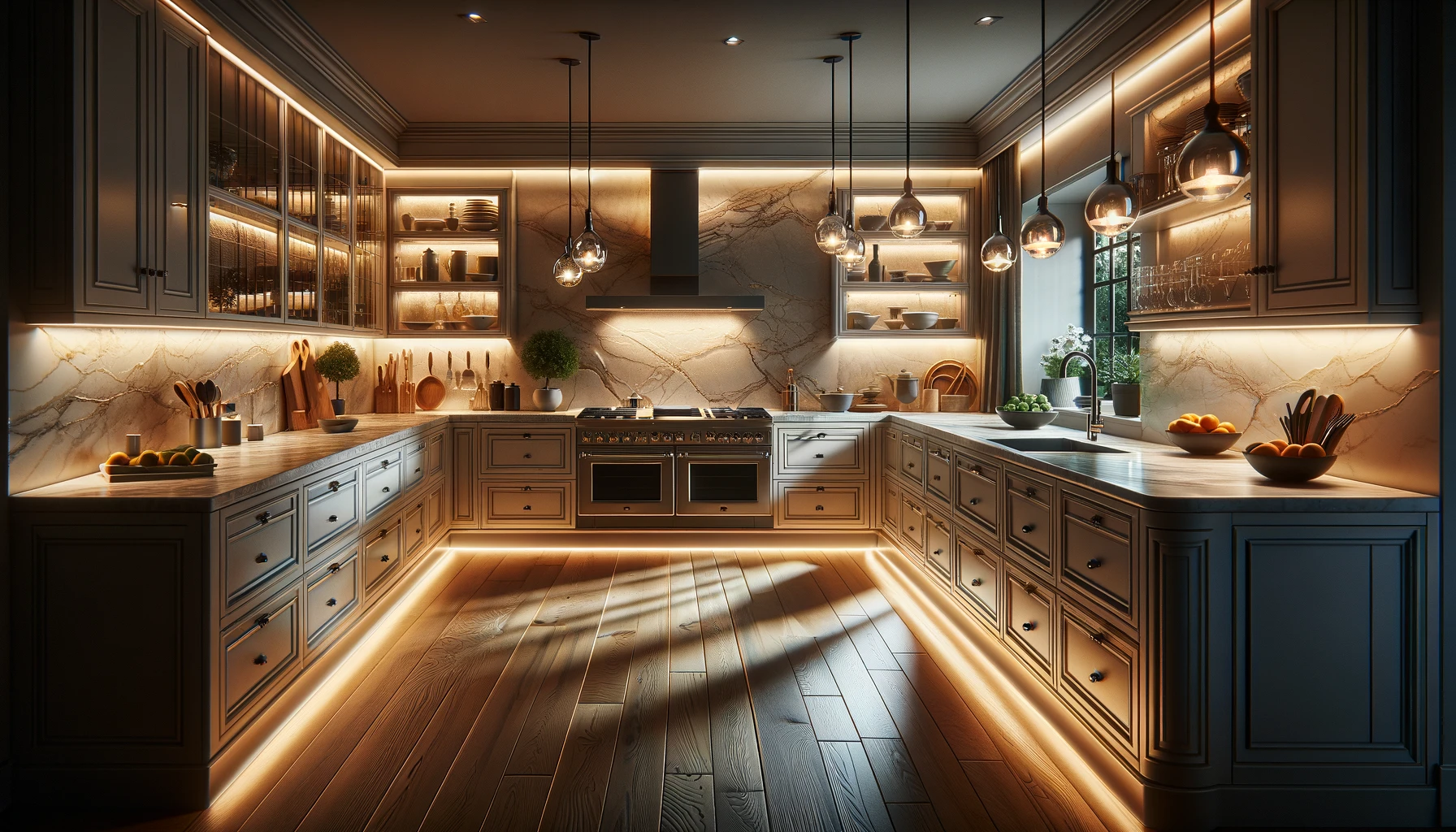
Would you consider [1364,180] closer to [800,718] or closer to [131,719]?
[800,718]

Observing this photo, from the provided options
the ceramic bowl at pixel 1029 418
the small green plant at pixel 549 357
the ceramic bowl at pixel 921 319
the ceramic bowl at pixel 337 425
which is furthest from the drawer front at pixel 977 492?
the ceramic bowl at pixel 337 425

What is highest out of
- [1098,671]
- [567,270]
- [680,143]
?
[680,143]

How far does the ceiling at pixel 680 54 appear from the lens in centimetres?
370

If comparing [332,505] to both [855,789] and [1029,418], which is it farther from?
[1029,418]

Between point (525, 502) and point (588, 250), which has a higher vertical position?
point (588, 250)

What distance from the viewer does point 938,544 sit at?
4.12 meters

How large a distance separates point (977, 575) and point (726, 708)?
1.26 m

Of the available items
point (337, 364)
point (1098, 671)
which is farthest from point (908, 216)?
point (337, 364)

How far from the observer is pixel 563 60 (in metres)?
4.31

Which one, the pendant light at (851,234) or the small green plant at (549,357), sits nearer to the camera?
the pendant light at (851,234)

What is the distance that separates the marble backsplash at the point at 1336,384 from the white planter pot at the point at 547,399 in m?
3.61

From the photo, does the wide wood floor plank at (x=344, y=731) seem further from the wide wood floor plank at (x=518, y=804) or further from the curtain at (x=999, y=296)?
the curtain at (x=999, y=296)

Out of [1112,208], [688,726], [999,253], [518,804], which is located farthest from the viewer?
[999,253]

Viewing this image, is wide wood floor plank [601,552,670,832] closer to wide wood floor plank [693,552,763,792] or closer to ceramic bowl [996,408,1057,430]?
wide wood floor plank [693,552,763,792]
